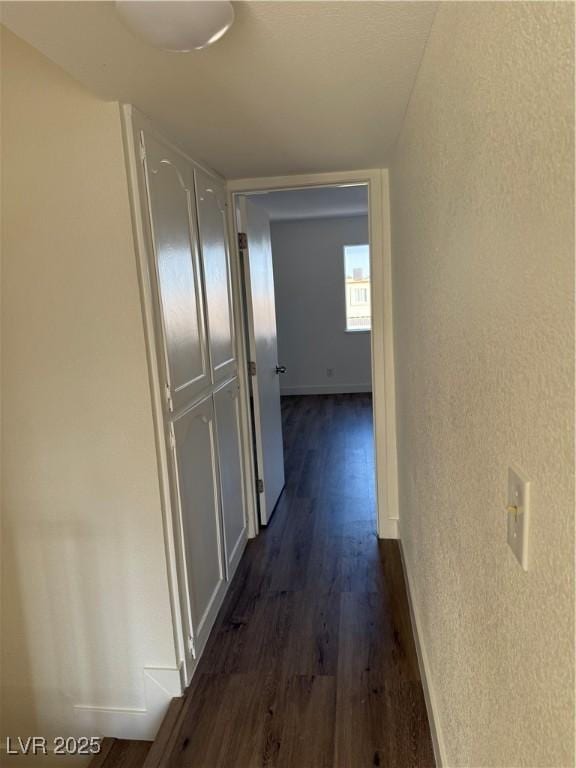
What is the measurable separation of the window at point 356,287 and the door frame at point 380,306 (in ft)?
13.3

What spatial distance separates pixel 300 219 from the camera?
22.0ft

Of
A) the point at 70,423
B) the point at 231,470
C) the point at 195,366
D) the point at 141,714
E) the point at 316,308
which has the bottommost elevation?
the point at 141,714

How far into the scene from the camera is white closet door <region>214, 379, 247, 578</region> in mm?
2584

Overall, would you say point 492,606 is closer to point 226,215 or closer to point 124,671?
point 124,671

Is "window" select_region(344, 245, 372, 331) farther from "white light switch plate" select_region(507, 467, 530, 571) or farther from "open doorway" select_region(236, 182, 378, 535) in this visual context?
"white light switch plate" select_region(507, 467, 530, 571)

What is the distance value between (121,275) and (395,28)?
1.09 metres

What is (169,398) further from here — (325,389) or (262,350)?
(325,389)

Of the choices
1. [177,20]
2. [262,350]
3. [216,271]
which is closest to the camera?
[177,20]

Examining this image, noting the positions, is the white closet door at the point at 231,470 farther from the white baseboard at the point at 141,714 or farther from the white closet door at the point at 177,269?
the white baseboard at the point at 141,714

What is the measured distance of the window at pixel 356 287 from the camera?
6.83 meters

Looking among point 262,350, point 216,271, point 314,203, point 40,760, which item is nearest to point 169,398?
point 216,271

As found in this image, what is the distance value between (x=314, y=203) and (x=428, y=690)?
479cm

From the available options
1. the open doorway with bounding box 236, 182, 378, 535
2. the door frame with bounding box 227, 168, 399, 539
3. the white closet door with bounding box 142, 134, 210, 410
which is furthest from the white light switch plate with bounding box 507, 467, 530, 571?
the open doorway with bounding box 236, 182, 378, 535

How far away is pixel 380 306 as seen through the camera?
9.29ft
